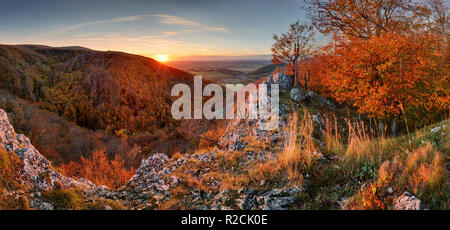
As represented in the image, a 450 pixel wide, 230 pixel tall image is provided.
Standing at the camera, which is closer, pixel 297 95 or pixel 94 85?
pixel 297 95

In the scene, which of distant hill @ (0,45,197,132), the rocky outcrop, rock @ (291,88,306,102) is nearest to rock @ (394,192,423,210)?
the rocky outcrop

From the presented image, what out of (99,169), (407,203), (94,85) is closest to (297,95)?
(407,203)

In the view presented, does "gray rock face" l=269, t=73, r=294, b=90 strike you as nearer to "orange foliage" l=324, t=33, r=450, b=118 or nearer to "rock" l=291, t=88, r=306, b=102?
"rock" l=291, t=88, r=306, b=102

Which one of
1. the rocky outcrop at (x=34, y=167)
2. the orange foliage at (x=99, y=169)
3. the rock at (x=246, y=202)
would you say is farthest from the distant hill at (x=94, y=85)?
the rock at (x=246, y=202)

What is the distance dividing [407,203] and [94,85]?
3919 inches

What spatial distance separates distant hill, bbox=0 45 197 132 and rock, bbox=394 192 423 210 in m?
72.9

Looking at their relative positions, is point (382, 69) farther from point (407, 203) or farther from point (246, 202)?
point (246, 202)

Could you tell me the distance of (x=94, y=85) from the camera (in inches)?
3334

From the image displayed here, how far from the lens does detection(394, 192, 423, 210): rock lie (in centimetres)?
287

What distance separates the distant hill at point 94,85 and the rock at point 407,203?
239 feet

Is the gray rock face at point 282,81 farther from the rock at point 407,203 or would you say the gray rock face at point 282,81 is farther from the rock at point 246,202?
the rock at point 407,203

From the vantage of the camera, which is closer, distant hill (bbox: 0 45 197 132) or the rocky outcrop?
the rocky outcrop

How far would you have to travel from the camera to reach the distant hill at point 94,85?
68938 mm
